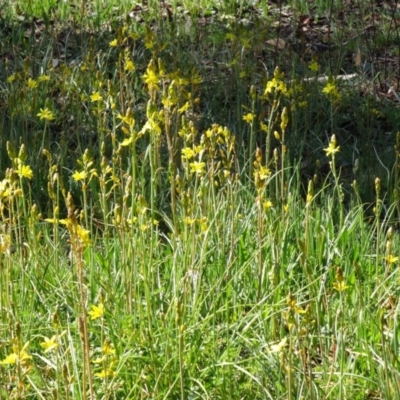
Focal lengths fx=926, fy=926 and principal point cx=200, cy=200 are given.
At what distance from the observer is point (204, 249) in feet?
9.45

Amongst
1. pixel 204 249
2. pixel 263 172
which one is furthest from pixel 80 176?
pixel 263 172

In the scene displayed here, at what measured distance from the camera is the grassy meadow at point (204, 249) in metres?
2.50

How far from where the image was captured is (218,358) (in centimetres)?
268

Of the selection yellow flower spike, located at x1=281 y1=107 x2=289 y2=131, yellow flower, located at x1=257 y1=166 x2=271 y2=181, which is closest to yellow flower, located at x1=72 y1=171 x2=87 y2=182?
yellow flower, located at x1=257 y1=166 x2=271 y2=181

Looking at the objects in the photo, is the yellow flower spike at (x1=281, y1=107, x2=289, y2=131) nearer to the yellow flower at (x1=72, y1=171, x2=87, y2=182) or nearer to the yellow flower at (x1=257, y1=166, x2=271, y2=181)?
the yellow flower at (x1=257, y1=166, x2=271, y2=181)

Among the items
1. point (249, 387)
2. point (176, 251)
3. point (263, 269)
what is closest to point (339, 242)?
point (263, 269)

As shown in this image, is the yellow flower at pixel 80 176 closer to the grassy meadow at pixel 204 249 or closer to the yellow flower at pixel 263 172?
the grassy meadow at pixel 204 249

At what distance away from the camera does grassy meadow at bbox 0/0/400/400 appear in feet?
8.20

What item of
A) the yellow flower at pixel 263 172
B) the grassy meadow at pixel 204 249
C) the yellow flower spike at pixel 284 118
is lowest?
the grassy meadow at pixel 204 249

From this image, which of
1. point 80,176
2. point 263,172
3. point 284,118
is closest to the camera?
point 80,176

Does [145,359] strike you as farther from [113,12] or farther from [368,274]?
[113,12]

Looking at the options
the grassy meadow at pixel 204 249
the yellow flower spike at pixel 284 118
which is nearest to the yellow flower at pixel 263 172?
the grassy meadow at pixel 204 249

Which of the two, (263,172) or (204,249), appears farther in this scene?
(263,172)

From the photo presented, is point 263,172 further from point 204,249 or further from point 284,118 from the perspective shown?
point 204,249
